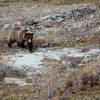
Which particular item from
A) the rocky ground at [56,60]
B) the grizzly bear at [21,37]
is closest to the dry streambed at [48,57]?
the rocky ground at [56,60]

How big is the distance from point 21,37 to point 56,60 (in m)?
2.74

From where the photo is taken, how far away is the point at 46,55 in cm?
1219

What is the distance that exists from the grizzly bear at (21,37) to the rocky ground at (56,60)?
325 mm

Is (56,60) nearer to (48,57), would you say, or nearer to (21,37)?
(48,57)

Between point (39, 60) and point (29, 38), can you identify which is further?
point (29, 38)

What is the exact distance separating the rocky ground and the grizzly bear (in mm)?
325

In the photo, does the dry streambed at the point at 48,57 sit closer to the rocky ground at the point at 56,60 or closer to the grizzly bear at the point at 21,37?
the rocky ground at the point at 56,60

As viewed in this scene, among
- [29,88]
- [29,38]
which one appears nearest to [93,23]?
[29,38]

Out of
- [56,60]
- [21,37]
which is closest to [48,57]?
→ [56,60]

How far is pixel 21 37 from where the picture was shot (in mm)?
13180

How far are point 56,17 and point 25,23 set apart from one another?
2.63m

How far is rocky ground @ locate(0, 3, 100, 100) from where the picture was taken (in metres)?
6.75

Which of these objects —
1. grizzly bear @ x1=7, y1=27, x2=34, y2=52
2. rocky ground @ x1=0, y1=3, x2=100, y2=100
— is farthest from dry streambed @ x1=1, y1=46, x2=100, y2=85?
grizzly bear @ x1=7, y1=27, x2=34, y2=52

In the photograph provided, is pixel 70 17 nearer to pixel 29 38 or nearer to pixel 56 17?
pixel 56 17
